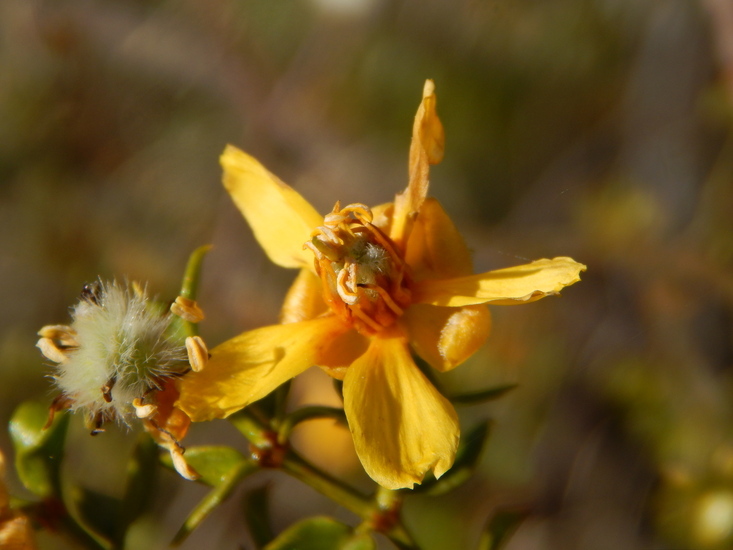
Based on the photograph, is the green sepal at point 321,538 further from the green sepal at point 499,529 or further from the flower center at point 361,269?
the flower center at point 361,269

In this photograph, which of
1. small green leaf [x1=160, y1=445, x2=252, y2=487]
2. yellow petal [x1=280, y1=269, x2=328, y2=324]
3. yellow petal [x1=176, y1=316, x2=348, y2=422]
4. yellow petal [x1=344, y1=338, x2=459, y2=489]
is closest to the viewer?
yellow petal [x1=344, y1=338, x2=459, y2=489]

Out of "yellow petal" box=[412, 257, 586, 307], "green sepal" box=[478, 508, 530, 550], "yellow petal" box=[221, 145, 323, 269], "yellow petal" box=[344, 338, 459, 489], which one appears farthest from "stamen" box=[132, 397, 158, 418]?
"green sepal" box=[478, 508, 530, 550]

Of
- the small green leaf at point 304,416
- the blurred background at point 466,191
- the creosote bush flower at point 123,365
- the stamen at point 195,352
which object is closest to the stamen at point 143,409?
the creosote bush flower at point 123,365

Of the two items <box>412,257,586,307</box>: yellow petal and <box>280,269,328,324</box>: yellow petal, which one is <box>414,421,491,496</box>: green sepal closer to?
<box>412,257,586,307</box>: yellow petal

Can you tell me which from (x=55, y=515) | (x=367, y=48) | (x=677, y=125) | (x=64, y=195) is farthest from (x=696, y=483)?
(x=64, y=195)

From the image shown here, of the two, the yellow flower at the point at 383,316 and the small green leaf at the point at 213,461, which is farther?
the small green leaf at the point at 213,461
